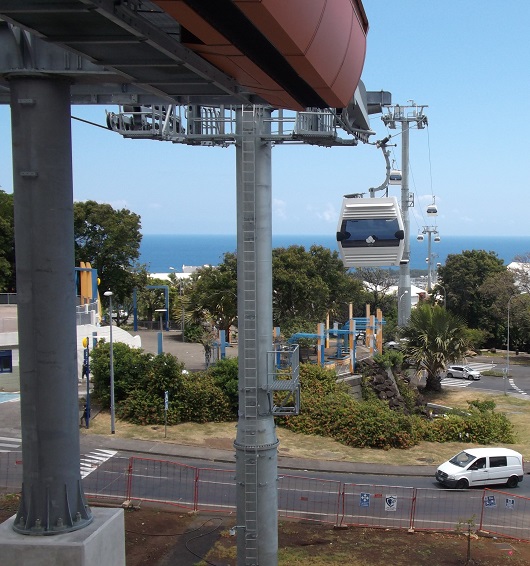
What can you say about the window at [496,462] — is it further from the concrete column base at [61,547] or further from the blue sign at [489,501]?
the concrete column base at [61,547]

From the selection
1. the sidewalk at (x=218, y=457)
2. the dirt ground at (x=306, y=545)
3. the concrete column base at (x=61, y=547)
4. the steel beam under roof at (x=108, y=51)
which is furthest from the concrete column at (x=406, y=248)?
the concrete column base at (x=61, y=547)

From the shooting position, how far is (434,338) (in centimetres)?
3709

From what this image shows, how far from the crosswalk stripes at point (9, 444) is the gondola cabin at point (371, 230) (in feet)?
45.0

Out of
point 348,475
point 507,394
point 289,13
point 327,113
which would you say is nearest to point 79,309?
point 348,475

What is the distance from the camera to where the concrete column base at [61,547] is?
854cm

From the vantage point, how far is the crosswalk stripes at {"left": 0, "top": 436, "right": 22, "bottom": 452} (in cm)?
2594

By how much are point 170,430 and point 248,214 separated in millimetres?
16200

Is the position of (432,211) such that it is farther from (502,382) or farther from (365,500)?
(365,500)

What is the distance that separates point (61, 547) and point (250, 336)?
7.23 m

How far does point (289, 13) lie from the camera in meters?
6.09

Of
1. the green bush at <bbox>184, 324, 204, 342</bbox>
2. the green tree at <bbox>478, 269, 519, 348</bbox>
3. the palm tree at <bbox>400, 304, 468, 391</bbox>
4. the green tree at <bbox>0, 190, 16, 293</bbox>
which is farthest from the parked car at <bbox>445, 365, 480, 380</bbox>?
the green tree at <bbox>0, 190, 16, 293</bbox>

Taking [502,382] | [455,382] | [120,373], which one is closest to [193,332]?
[455,382]

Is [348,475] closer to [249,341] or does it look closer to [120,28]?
[249,341]

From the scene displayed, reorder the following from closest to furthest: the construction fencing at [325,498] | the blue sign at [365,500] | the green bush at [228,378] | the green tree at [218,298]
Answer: the blue sign at [365,500]
the construction fencing at [325,498]
the green bush at [228,378]
the green tree at [218,298]
